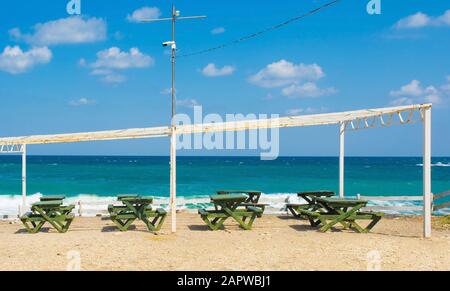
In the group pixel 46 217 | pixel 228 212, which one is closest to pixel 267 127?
pixel 228 212

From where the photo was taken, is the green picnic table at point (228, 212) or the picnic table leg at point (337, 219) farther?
the green picnic table at point (228, 212)

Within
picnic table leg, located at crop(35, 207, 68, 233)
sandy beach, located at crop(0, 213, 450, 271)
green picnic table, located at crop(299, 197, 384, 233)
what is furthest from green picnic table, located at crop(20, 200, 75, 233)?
green picnic table, located at crop(299, 197, 384, 233)

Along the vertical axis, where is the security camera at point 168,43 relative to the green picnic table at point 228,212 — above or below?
above

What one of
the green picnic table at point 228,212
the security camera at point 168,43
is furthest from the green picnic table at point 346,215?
the security camera at point 168,43

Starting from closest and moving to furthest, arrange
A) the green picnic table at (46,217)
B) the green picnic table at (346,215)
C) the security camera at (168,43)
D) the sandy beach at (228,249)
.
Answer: the sandy beach at (228,249) < the green picnic table at (346,215) < the security camera at (168,43) < the green picnic table at (46,217)

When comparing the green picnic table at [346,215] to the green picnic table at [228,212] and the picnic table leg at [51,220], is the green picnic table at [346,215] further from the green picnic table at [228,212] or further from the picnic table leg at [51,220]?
the picnic table leg at [51,220]

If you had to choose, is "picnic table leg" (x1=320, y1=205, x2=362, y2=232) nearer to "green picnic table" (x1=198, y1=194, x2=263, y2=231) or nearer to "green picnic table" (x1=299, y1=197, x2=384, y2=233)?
"green picnic table" (x1=299, y1=197, x2=384, y2=233)

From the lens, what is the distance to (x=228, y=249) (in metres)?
7.82

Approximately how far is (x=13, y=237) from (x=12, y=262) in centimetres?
262

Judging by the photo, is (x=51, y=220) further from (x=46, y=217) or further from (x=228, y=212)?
(x=228, y=212)

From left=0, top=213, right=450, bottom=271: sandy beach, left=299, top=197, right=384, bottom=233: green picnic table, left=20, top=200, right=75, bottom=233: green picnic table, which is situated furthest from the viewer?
left=20, top=200, right=75, bottom=233: green picnic table

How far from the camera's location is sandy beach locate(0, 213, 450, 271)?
6672 millimetres

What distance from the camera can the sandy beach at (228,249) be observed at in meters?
6.67
